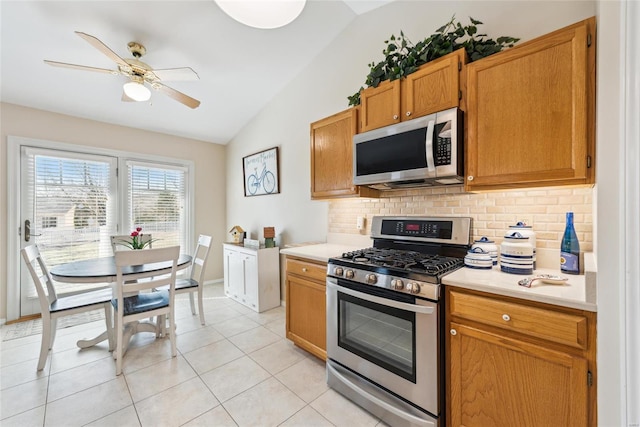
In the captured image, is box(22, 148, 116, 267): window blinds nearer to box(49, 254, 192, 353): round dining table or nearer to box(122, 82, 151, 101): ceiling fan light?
box(49, 254, 192, 353): round dining table

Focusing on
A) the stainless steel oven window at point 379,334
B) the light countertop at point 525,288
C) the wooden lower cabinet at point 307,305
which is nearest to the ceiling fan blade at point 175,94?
the wooden lower cabinet at point 307,305

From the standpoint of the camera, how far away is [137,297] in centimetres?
240

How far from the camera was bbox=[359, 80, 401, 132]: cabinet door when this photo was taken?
191 cm

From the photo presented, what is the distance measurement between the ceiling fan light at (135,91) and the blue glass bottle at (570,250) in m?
3.16

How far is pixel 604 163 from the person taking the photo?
0.92m

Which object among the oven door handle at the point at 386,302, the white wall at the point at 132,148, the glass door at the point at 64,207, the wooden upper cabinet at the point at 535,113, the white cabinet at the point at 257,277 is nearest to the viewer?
the wooden upper cabinet at the point at 535,113

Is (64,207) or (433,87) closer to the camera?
(433,87)

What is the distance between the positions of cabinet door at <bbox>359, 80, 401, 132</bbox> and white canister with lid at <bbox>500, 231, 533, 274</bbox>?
1063 millimetres

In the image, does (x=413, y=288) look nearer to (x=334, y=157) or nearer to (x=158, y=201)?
(x=334, y=157)

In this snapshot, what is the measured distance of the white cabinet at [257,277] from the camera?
3.26m

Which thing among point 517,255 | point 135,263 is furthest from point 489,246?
point 135,263

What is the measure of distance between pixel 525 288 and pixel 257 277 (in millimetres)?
2712

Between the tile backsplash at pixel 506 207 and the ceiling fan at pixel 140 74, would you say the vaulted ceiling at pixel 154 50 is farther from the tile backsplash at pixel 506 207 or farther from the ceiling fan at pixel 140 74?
the tile backsplash at pixel 506 207

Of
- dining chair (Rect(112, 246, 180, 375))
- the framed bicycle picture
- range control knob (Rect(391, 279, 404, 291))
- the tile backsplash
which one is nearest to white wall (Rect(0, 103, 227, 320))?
the framed bicycle picture
